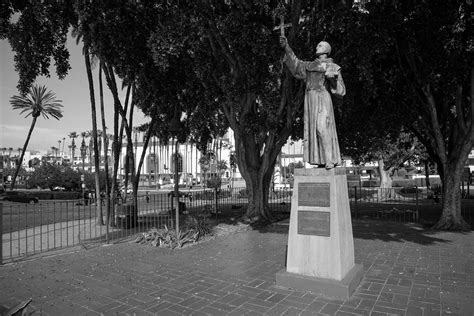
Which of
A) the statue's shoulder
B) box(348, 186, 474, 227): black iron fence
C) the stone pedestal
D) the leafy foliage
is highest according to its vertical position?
the statue's shoulder

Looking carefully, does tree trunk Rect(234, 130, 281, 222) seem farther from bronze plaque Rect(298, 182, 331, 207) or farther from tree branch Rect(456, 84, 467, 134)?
bronze plaque Rect(298, 182, 331, 207)

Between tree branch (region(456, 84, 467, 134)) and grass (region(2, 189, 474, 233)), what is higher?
tree branch (region(456, 84, 467, 134))

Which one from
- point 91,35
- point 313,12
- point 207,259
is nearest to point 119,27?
point 91,35

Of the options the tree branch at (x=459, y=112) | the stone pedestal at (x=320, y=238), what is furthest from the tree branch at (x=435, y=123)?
the stone pedestal at (x=320, y=238)

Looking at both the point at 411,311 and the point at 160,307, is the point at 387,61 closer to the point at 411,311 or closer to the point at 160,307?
the point at 411,311

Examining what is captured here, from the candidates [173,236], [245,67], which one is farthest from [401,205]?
[173,236]

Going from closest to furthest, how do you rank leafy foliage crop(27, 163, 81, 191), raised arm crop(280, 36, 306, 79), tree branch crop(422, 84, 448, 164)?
raised arm crop(280, 36, 306, 79), tree branch crop(422, 84, 448, 164), leafy foliage crop(27, 163, 81, 191)

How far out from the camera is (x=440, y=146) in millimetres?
11570

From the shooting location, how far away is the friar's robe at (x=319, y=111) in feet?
17.7

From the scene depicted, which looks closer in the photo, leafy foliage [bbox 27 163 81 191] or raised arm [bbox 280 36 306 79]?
raised arm [bbox 280 36 306 79]

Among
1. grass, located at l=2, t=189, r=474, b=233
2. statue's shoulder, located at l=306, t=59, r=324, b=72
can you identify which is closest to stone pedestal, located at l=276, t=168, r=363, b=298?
statue's shoulder, located at l=306, t=59, r=324, b=72

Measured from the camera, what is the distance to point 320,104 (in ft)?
17.9

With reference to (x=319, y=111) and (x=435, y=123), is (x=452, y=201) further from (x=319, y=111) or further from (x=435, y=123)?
(x=319, y=111)

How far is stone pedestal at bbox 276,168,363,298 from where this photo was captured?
5.03m
